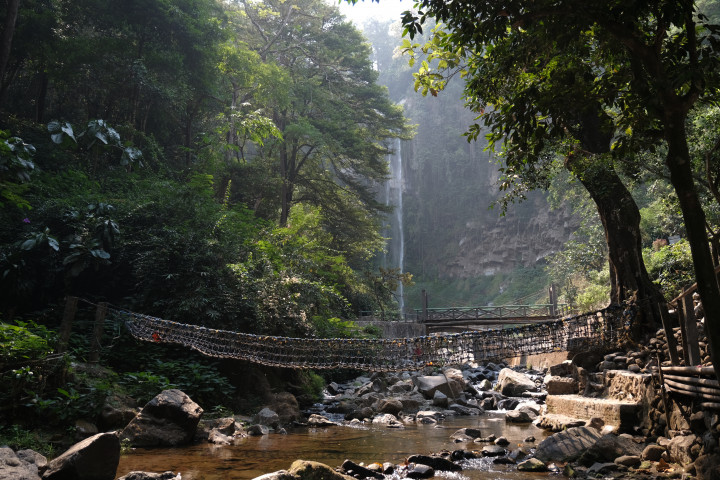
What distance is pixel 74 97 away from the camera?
34.8ft

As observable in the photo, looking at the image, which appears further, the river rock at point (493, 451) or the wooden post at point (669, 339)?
the river rock at point (493, 451)

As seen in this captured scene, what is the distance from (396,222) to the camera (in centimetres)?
2983

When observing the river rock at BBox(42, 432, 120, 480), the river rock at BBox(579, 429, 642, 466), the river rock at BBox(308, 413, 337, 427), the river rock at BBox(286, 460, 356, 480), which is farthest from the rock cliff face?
the river rock at BBox(42, 432, 120, 480)

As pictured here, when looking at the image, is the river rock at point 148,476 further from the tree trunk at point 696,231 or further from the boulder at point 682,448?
the boulder at point 682,448

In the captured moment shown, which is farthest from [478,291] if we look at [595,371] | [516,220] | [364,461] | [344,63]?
[364,461]

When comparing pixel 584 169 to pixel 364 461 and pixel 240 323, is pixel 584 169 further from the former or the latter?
pixel 240 323

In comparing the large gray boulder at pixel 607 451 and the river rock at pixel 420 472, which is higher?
the large gray boulder at pixel 607 451

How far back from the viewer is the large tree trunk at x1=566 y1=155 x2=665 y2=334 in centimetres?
599

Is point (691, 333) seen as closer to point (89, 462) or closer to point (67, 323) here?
point (89, 462)

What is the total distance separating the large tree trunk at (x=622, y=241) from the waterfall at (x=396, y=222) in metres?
19.0

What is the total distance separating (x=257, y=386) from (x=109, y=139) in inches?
202

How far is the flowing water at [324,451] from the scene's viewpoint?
13.8 feet

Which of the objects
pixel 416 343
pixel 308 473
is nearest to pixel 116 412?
pixel 308 473

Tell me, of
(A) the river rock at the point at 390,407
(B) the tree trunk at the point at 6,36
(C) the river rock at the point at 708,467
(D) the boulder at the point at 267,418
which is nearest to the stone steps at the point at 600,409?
(C) the river rock at the point at 708,467
